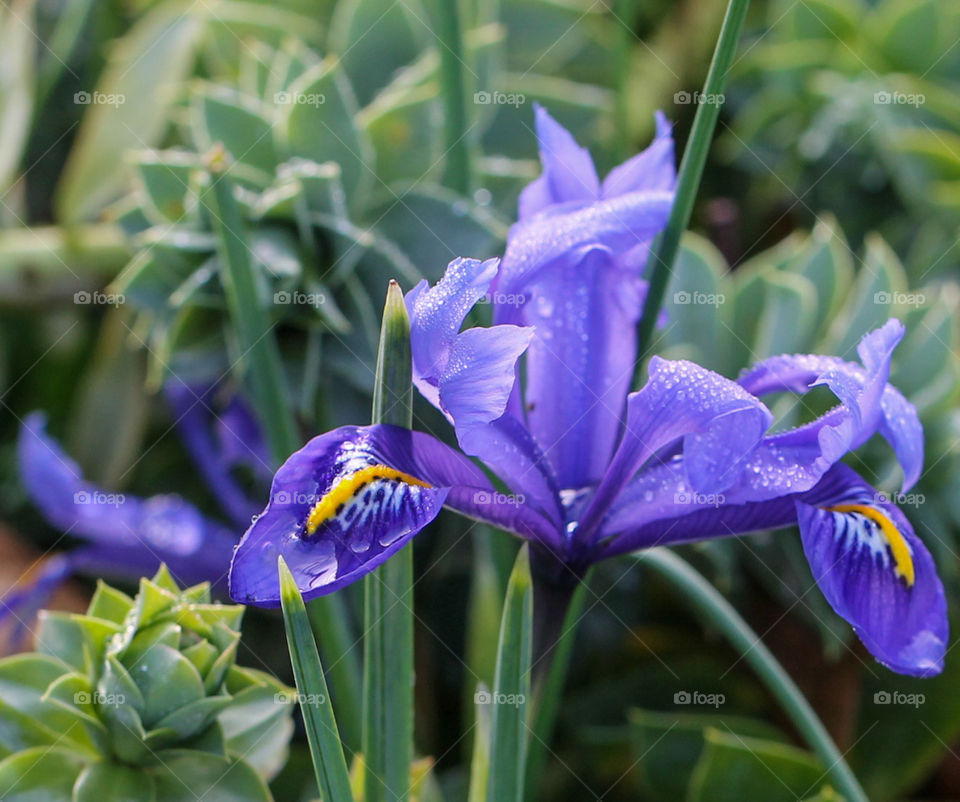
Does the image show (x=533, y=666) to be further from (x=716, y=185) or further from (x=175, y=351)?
(x=716, y=185)

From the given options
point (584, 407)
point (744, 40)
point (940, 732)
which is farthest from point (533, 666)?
point (744, 40)

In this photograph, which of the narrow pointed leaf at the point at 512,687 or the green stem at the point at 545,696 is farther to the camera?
the green stem at the point at 545,696
